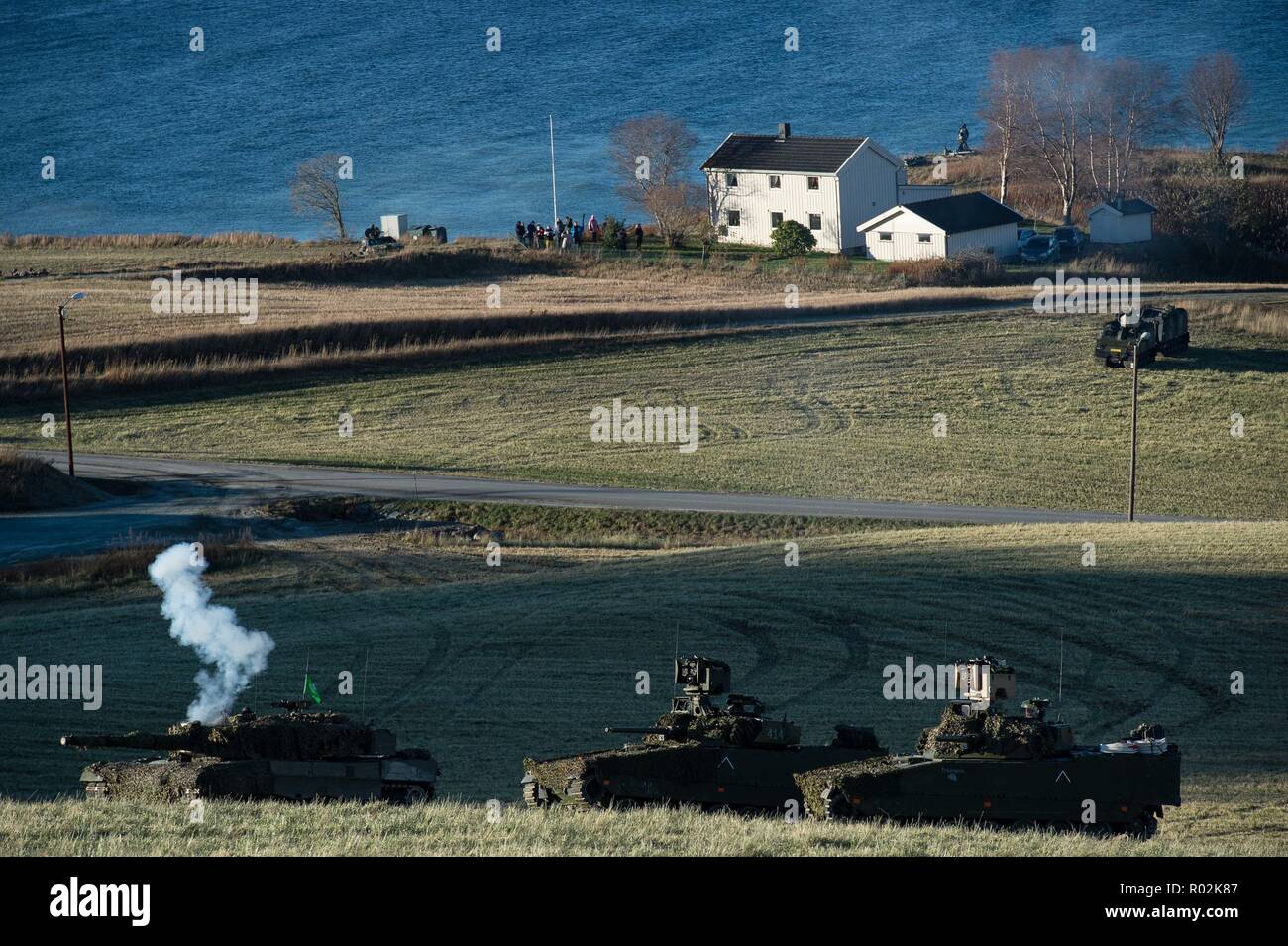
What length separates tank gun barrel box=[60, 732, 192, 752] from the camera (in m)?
22.5

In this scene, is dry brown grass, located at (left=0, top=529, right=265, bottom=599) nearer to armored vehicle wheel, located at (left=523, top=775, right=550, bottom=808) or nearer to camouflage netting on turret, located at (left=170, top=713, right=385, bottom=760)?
camouflage netting on turret, located at (left=170, top=713, right=385, bottom=760)

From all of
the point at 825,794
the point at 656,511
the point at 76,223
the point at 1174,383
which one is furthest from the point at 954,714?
the point at 76,223

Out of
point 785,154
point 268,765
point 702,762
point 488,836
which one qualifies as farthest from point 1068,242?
point 488,836

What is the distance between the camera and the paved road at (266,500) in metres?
48.6

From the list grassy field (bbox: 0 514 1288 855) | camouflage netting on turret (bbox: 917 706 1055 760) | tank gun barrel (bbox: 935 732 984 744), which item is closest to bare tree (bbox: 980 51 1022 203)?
grassy field (bbox: 0 514 1288 855)

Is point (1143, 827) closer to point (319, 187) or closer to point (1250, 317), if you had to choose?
point (1250, 317)

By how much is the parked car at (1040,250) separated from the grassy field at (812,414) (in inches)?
911

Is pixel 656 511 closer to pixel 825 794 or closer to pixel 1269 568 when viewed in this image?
pixel 1269 568

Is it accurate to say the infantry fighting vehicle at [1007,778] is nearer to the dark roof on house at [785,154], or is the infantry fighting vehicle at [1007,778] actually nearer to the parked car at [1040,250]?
the parked car at [1040,250]

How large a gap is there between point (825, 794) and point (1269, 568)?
19100mm

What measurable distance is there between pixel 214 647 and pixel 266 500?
2473cm

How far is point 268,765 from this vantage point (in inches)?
923

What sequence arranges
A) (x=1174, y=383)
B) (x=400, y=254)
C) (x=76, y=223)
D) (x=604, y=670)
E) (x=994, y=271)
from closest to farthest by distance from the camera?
1. (x=604, y=670)
2. (x=1174, y=383)
3. (x=994, y=271)
4. (x=400, y=254)
5. (x=76, y=223)

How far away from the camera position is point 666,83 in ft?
647
